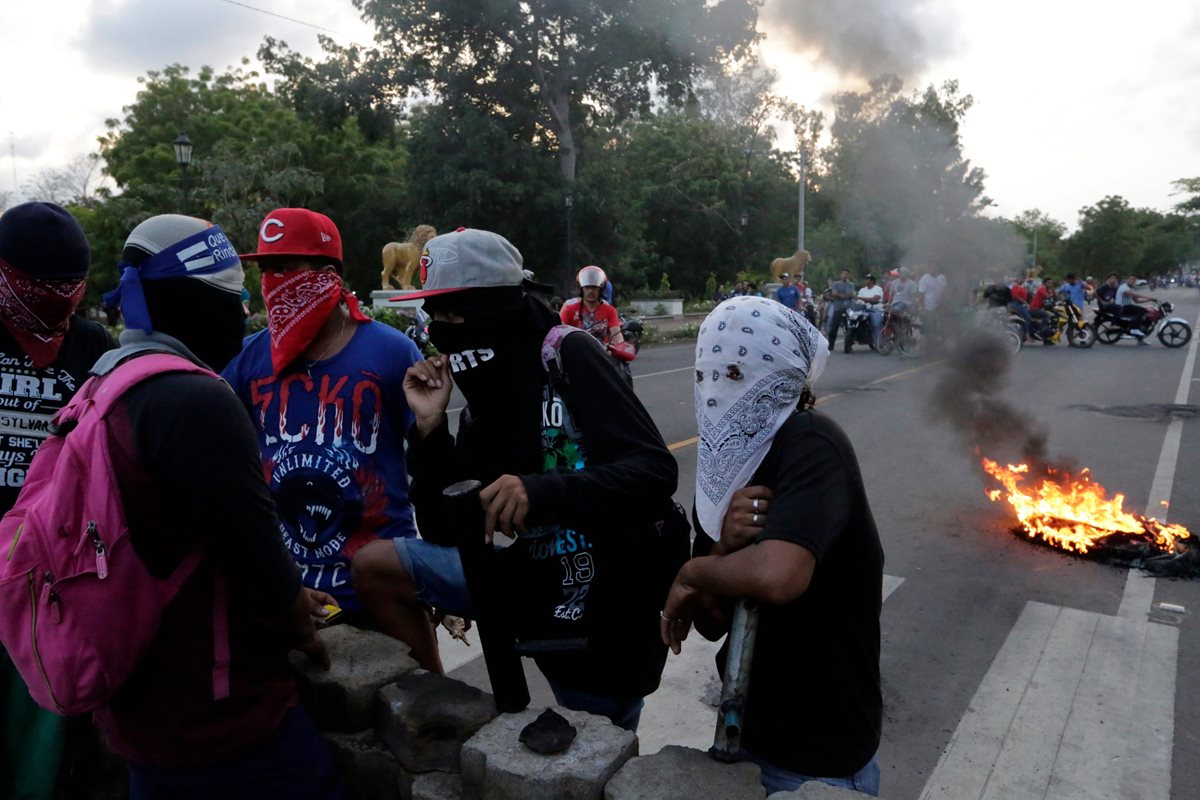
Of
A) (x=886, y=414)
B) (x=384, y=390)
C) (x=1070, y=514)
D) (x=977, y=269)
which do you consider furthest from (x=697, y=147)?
(x=384, y=390)

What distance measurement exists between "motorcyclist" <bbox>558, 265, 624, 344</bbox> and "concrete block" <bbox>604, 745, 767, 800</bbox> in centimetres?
678

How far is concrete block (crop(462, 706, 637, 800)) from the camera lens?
1689 millimetres

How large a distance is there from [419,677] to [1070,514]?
5.28m

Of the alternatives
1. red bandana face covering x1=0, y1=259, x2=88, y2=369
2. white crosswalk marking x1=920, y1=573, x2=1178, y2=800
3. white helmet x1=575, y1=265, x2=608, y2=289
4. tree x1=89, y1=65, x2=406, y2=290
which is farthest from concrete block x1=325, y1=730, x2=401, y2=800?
tree x1=89, y1=65, x2=406, y2=290

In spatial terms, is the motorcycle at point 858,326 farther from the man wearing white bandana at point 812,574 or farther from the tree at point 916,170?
the man wearing white bandana at point 812,574

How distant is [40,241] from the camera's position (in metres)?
2.40

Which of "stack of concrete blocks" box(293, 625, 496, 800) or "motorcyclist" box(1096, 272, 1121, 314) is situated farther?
"motorcyclist" box(1096, 272, 1121, 314)

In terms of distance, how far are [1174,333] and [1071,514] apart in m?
17.3

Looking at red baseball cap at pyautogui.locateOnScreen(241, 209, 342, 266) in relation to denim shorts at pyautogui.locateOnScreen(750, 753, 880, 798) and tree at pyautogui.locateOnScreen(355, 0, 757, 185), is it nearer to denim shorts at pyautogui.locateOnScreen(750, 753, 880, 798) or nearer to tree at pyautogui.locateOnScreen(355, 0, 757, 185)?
denim shorts at pyautogui.locateOnScreen(750, 753, 880, 798)

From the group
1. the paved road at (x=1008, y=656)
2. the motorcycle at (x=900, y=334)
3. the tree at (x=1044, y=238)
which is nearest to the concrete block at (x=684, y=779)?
the paved road at (x=1008, y=656)

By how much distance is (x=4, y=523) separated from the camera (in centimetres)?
166

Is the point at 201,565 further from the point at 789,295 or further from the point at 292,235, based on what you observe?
the point at 789,295

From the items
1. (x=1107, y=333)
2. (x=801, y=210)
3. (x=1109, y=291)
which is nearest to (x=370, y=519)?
(x=1107, y=333)

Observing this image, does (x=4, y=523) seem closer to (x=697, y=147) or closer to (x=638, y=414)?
(x=638, y=414)
